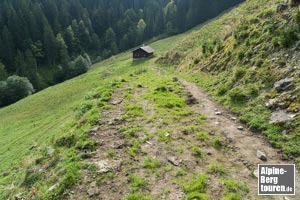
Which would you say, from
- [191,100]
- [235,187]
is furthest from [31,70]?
[235,187]

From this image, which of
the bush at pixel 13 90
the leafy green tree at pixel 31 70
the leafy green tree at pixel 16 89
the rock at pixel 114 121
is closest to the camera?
the rock at pixel 114 121

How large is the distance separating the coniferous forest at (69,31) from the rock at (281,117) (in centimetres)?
8314

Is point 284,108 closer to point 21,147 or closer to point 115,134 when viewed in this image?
point 115,134

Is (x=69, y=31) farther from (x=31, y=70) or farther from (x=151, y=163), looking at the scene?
(x=151, y=163)

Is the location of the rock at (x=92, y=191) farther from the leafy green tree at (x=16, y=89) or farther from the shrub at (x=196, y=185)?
the leafy green tree at (x=16, y=89)

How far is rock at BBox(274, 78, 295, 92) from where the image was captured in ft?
46.1

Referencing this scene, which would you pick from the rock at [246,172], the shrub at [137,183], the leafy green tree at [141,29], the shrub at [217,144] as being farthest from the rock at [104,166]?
the leafy green tree at [141,29]

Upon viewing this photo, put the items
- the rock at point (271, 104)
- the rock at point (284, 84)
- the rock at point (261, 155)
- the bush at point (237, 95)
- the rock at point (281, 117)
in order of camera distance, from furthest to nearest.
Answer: the bush at point (237, 95) < the rock at point (284, 84) < the rock at point (271, 104) < the rock at point (281, 117) < the rock at point (261, 155)

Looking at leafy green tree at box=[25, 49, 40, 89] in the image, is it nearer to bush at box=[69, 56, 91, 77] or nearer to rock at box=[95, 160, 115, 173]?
bush at box=[69, 56, 91, 77]

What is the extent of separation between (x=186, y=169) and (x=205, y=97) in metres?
8.98

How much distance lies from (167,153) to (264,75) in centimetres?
834

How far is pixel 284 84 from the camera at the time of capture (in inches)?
564

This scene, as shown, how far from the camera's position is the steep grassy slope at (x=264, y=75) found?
1241 cm

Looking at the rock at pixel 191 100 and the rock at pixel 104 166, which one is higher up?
the rock at pixel 191 100
